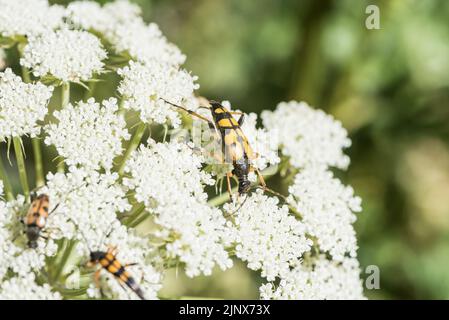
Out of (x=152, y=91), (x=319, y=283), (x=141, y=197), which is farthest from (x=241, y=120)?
(x=319, y=283)

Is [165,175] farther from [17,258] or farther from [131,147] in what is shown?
[17,258]

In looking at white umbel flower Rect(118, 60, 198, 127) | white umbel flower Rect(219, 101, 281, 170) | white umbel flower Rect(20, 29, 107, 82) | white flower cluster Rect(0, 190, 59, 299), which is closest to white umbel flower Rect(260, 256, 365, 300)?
white umbel flower Rect(219, 101, 281, 170)

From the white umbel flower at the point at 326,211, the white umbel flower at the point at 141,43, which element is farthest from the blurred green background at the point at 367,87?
the white umbel flower at the point at 326,211

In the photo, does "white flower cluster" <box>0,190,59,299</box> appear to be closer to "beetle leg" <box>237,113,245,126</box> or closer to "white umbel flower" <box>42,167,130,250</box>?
"white umbel flower" <box>42,167,130,250</box>

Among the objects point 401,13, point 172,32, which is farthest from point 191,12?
point 401,13

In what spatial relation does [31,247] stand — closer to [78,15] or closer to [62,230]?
[62,230]

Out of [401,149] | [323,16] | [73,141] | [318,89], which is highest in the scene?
[323,16]

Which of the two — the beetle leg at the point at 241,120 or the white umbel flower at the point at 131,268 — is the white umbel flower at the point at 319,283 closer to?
the white umbel flower at the point at 131,268
